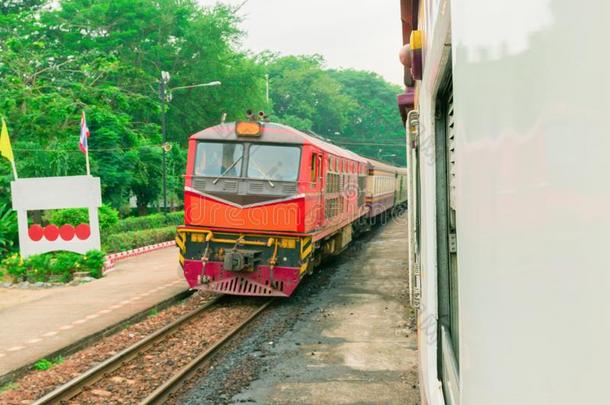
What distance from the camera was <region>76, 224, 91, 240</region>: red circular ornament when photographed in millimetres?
13797

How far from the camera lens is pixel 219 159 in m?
10.6

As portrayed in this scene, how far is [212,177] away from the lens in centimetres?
1052

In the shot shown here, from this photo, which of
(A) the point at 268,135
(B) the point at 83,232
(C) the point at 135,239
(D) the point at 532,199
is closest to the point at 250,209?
(A) the point at 268,135

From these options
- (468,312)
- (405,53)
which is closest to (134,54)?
(405,53)

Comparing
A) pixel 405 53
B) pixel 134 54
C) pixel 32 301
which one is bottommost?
pixel 32 301

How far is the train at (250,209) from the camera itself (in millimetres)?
10070

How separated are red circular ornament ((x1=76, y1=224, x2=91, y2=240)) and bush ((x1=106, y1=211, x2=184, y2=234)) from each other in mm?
4089

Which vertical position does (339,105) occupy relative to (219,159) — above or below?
above

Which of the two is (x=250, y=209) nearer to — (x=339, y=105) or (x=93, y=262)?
(x=93, y=262)

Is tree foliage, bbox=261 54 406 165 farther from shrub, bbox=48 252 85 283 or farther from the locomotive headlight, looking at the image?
the locomotive headlight

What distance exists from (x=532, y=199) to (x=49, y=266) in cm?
1403

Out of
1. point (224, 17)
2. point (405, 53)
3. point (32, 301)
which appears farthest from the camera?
point (224, 17)

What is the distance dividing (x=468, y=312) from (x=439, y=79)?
113 centimetres

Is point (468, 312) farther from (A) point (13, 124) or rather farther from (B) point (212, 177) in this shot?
(A) point (13, 124)
